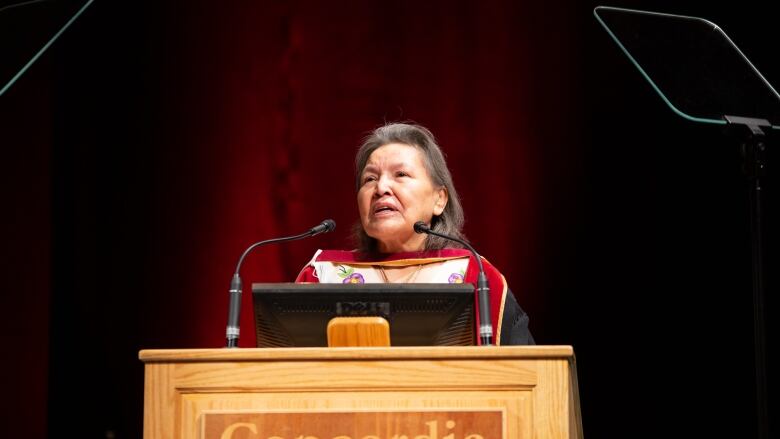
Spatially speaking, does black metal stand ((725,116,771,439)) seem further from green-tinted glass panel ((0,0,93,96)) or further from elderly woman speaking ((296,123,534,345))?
green-tinted glass panel ((0,0,93,96))

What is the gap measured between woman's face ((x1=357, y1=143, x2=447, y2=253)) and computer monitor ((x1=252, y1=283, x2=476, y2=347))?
2.39ft

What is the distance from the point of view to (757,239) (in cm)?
153

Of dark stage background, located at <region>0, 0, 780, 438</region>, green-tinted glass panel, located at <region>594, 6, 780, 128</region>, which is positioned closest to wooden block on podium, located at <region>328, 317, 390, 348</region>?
green-tinted glass panel, located at <region>594, 6, 780, 128</region>

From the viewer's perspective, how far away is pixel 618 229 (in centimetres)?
314

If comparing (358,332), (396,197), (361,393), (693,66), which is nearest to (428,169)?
(396,197)

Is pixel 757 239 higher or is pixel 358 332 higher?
pixel 757 239

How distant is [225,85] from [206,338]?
95 centimetres

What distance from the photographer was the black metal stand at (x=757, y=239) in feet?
4.90

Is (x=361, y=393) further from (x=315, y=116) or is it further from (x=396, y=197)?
(x=315, y=116)

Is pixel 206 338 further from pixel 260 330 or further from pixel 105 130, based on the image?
pixel 260 330

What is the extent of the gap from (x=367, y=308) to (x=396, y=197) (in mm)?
798

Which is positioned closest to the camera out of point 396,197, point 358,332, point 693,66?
point 358,332

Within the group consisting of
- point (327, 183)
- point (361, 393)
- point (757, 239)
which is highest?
point (327, 183)

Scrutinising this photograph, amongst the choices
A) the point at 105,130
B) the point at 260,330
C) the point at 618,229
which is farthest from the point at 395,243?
the point at 105,130
